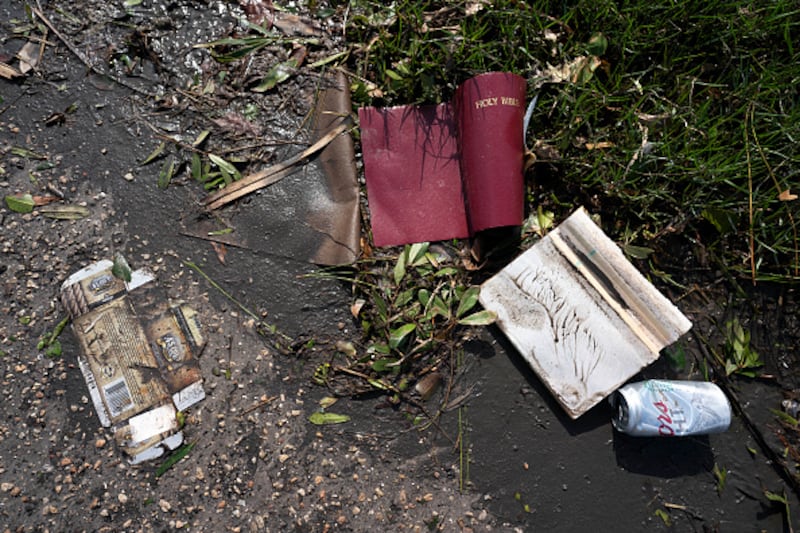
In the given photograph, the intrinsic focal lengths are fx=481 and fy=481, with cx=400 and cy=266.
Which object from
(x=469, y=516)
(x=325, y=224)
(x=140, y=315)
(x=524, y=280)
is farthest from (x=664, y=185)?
(x=140, y=315)

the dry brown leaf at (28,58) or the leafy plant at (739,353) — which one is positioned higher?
the dry brown leaf at (28,58)

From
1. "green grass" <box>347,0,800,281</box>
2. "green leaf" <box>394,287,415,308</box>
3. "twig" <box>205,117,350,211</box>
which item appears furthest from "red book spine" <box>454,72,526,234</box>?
"twig" <box>205,117,350,211</box>

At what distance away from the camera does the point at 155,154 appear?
155cm

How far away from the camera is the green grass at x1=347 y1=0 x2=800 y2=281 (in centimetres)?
152

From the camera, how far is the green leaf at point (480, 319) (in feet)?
4.83

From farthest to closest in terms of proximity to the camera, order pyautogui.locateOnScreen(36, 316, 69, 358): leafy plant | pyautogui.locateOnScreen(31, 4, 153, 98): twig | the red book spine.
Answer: pyautogui.locateOnScreen(31, 4, 153, 98): twig, pyautogui.locateOnScreen(36, 316, 69, 358): leafy plant, the red book spine

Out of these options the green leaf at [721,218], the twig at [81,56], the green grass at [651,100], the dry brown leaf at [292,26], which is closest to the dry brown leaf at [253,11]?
the dry brown leaf at [292,26]

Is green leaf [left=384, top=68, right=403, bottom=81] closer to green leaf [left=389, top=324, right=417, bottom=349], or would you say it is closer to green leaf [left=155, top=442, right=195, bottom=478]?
green leaf [left=389, top=324, right=417, bottom=349]

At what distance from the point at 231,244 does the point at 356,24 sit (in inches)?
32.9

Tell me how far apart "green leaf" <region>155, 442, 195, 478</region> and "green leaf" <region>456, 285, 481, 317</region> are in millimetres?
912

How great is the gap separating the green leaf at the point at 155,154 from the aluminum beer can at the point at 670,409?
1.63 m

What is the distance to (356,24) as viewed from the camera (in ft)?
5.25

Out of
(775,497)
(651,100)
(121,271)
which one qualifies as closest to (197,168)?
(121,271)

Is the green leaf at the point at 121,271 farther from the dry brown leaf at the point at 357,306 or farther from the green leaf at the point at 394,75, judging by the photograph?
the green leaf at the point at 394,75
